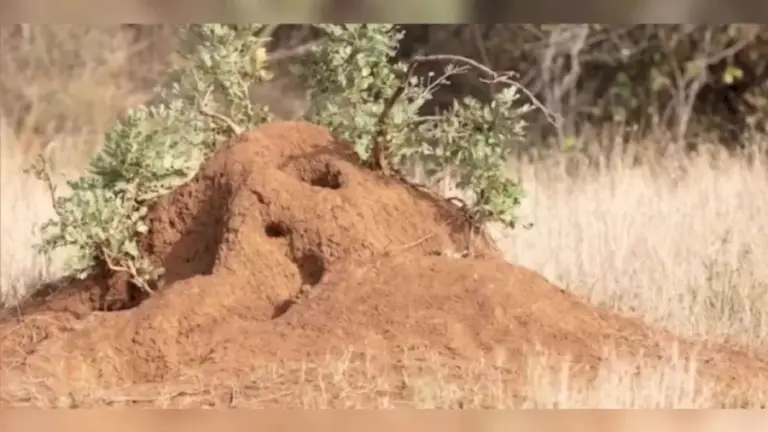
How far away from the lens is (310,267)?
105cm

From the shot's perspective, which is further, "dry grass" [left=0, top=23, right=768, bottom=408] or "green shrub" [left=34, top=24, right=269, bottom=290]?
"green shrub" [left=34, top=24, right=269, bottom=290]

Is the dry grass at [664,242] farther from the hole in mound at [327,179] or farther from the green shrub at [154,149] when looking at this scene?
the green shrub at [154,149]

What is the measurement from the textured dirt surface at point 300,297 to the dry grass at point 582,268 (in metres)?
0.02

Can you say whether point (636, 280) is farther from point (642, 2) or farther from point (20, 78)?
point (20, 78)

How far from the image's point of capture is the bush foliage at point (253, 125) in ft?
3.59

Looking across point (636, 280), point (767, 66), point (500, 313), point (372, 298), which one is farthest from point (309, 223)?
point (767, 66)

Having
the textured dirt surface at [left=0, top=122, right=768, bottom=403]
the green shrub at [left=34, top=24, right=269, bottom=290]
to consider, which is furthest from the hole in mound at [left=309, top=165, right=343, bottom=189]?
the green shrub at [left=34, top=24, right=269, bottom=290]

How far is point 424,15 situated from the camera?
1.04 metres

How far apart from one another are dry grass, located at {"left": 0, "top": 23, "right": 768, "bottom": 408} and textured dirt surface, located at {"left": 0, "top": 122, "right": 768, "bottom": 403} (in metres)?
0.02

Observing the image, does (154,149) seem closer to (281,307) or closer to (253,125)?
(253,125)

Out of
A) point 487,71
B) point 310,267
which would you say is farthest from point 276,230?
point 487,71

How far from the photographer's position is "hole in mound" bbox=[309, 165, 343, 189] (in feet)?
3.57

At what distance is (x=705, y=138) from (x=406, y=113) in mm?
419

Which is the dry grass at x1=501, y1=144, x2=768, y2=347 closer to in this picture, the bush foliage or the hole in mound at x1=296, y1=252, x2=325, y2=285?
the bush foliage
